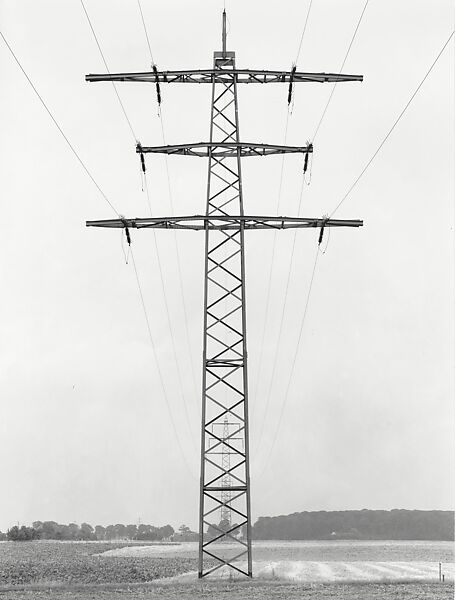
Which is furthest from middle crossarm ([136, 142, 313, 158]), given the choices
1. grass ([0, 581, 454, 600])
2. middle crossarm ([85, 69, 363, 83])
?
grass ([0, 581, 454, 600])

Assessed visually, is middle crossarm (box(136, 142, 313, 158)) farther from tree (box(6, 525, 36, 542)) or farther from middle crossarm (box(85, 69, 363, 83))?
tree (box(6, 525, 36, 542))

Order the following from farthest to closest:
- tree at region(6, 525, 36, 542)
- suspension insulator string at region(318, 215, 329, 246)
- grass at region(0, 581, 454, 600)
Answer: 1. tree at region(6, 525, 36, 542)
2. suspension insulator string at region(318, 215, 329, 246)
3. grass at region(0, 581, 454, 600)

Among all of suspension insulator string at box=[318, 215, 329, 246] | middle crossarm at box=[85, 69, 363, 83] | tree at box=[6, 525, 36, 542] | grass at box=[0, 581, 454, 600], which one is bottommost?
tree at box=[6, 525, 36, 542]

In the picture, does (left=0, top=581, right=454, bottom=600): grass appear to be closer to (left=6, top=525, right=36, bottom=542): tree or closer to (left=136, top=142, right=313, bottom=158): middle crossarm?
(left=136, top=142, right=313, bottom=158): middle crossarm

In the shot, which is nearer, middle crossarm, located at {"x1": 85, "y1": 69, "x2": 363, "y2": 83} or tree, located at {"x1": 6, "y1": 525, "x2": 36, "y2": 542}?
middle crossarm, located at {"x1": 85, "y1": 69, "x2": 363, "y2": 83}

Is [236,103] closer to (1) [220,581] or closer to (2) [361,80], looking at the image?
(2) [361,80]

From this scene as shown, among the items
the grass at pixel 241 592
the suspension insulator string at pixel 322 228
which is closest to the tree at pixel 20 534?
the grass at pixel 241 592

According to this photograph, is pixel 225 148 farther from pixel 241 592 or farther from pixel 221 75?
pixel 241 592

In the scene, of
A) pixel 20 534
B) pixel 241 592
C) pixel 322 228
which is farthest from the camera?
pixel 20 534

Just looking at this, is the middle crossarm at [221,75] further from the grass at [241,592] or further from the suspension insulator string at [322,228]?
the grass at [241,592]

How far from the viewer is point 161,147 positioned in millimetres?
27766

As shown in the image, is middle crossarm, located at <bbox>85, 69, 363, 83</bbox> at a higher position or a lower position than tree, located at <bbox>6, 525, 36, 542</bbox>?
higher

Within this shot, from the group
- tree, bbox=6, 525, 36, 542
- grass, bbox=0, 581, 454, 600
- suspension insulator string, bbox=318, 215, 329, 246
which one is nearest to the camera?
grass, bbox=0, 581, 454, 600

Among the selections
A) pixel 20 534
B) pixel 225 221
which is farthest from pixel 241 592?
pixel 20 534
